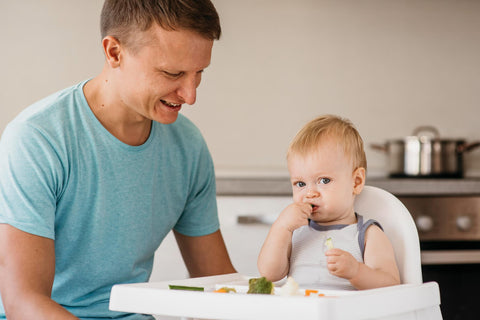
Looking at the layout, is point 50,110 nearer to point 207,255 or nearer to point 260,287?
point 207,255

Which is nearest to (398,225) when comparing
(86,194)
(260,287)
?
(260,287)

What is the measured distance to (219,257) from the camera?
4.51ft

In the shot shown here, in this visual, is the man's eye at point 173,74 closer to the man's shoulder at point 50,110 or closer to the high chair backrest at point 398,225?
the man's shoulder at point 50,110

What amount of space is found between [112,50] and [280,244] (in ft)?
1.62

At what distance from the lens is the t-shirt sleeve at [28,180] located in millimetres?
1061

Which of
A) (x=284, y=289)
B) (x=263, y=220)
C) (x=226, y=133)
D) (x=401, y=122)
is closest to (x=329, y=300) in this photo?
(x=284, y=289)

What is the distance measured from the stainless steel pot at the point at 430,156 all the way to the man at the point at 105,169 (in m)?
1.20

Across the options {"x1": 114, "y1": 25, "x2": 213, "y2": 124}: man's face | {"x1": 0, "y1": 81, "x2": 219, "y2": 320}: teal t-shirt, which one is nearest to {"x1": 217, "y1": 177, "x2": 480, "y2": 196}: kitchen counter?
{"x1": 0, "y1": 81, "x2": 219, "y2": 320}: teal t-shirt

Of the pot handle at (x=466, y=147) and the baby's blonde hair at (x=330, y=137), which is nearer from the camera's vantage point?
the baby's blonde hair at (x=330, y=137)

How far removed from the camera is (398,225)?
3.53 feet

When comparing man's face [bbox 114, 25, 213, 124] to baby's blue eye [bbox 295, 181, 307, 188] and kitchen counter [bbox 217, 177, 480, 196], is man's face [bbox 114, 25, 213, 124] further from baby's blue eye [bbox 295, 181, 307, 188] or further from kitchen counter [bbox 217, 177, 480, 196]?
kitchen counter [bbox 217, 177, 480, 196]

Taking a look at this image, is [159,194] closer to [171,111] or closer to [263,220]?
[171,111]

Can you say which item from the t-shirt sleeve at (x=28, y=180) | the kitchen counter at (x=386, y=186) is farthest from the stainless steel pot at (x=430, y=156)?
the t-shirt sleeve at (x=28, y=180)

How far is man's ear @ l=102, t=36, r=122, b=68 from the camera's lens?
1182 millimetres
